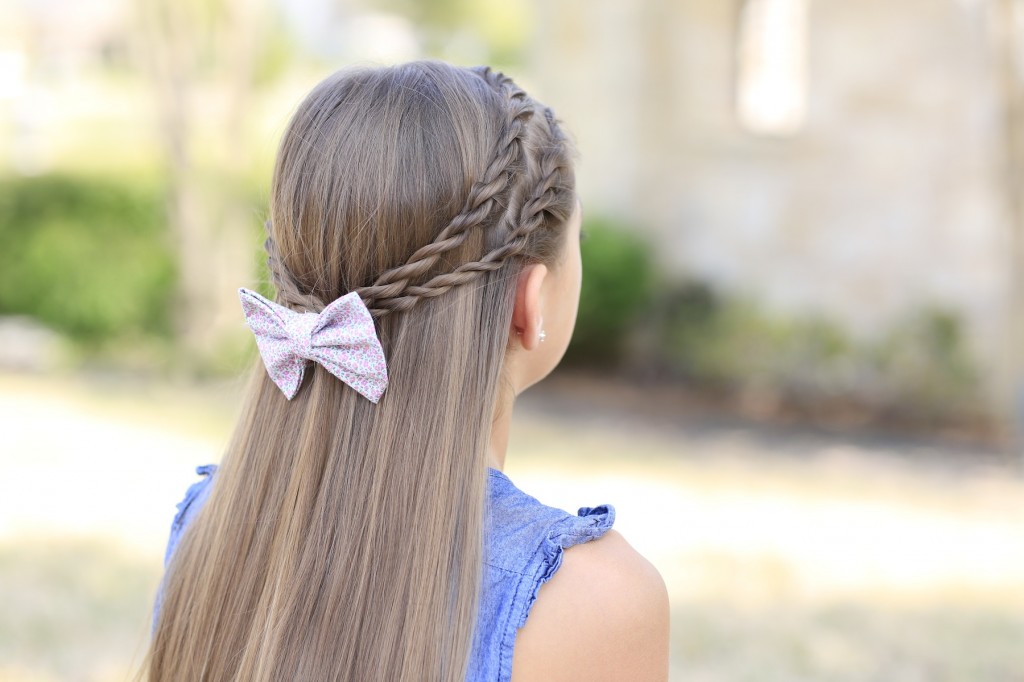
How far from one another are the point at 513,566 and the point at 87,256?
7954 millimetres

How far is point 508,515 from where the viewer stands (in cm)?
134

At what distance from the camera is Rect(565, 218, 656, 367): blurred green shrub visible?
25.1 feet

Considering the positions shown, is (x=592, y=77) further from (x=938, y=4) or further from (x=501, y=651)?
(x=501, y=651)

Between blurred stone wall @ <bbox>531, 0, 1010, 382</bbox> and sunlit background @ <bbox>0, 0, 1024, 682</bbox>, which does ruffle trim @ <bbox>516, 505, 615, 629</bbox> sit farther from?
blurred stone wall @ <bbox>531, 0, 1010, 382</bbox>

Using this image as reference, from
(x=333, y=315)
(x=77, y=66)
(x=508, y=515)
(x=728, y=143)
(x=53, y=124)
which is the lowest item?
(x=508, y=515)

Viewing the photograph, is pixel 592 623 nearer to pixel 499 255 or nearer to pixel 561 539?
pixel 561 539

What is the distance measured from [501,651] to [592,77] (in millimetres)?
7450

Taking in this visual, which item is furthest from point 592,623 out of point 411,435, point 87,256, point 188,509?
point 87,256

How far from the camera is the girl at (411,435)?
49.5 inches

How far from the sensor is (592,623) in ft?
4.07

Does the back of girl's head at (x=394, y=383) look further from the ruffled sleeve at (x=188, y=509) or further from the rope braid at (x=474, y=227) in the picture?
the ruffled sleeve at (x=188, y=509)

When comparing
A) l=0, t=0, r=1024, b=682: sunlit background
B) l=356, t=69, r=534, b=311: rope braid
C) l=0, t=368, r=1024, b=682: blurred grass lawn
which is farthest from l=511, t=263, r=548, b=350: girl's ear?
l=0, t=0, r=1024, b=682: sunlit background

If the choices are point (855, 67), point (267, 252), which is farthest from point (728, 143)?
point (267, 252)

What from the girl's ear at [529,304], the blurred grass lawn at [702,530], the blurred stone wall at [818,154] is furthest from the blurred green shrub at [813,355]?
the girl's ear at [529,304]
